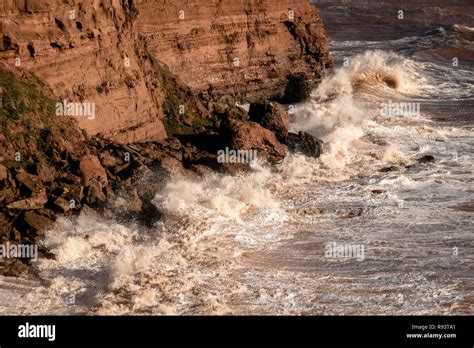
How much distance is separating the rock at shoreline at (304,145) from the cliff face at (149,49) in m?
3.63

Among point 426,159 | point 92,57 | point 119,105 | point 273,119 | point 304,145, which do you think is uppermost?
point 92,57

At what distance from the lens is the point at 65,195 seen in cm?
1867

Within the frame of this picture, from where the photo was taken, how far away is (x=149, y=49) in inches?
1035

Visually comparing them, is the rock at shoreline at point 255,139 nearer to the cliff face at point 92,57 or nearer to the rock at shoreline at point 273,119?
the rock at shoreline at point 273,119

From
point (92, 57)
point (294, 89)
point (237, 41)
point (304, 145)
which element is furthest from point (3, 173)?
point (294, 89)

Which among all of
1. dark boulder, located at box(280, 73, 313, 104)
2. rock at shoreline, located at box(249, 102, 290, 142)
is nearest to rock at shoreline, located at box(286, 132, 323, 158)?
rock at shoreline, located at box(249, 102, 290, 142)

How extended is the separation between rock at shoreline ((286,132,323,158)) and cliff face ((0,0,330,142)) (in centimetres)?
363

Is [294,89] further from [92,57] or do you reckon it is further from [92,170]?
[92,170]

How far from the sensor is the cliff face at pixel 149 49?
2009cm

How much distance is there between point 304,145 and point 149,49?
593cm

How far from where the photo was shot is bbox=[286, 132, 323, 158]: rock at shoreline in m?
24.9

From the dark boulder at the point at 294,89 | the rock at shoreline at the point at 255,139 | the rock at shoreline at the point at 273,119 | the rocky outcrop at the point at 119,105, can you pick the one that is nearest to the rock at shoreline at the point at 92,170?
the rocky outcrop at the point at 119,105

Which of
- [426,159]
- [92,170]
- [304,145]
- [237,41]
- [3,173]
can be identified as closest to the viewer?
[3,173]
